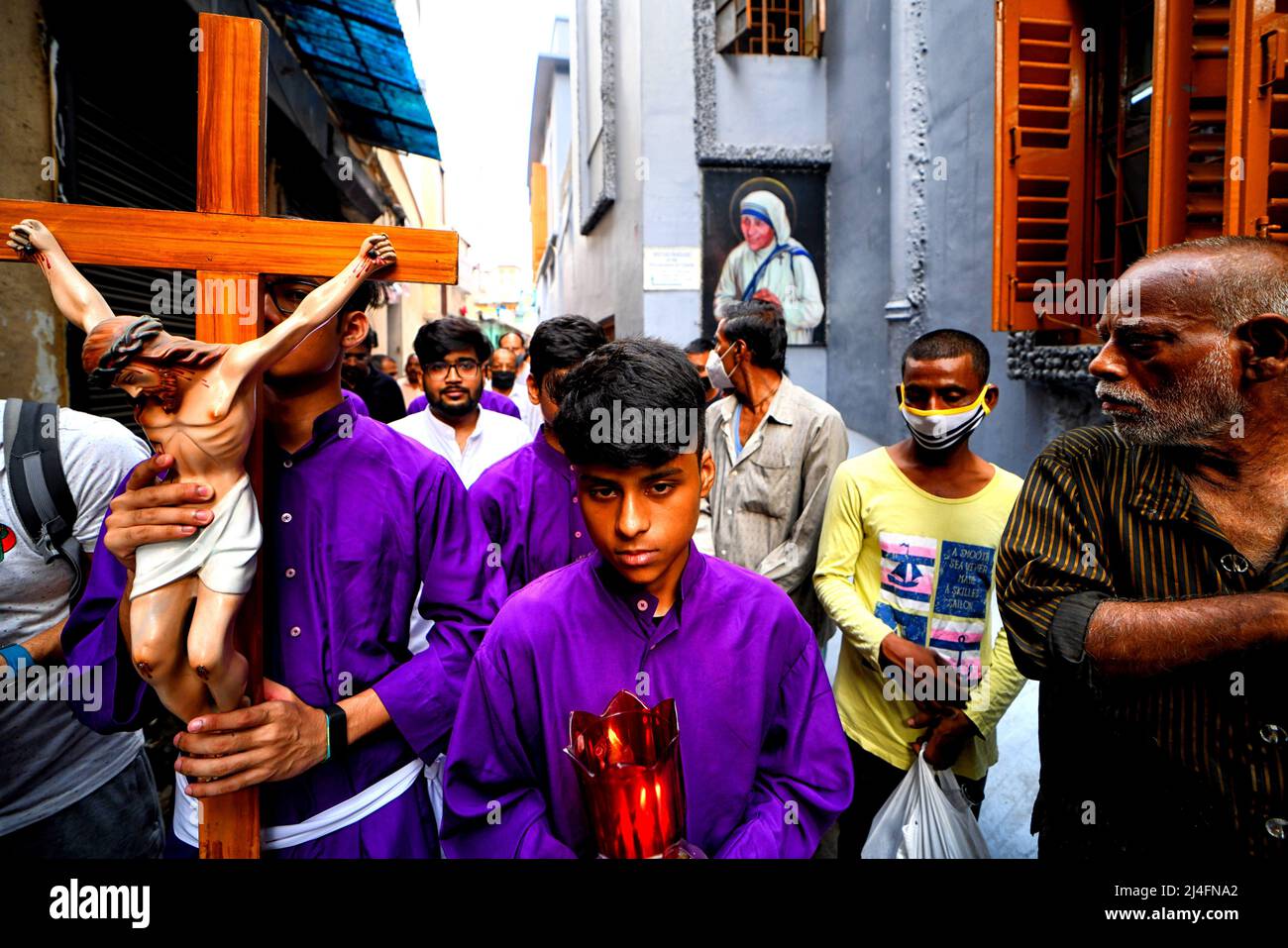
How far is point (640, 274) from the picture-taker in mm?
9742

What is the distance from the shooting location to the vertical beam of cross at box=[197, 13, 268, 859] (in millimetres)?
1378

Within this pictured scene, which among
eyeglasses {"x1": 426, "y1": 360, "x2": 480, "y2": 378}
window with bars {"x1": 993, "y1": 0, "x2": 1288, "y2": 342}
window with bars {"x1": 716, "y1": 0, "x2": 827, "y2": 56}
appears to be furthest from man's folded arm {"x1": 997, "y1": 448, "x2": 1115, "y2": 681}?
window with bars {"x1": 716, "y1": 0, "x2": 827, "y2": 56}

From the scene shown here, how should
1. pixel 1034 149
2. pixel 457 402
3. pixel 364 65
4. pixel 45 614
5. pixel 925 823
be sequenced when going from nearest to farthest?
1. pixel 45 614
2. pixel 925 823
3. pixel 457 402
4. pixel 1034 149
5. pixel 364 65

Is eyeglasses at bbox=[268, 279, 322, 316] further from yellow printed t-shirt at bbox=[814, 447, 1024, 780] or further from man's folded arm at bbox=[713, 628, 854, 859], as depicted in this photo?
yellow printed t-shirt at bbox=[814, 447, 1024, 780]

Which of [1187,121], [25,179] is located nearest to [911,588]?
[1187,121]

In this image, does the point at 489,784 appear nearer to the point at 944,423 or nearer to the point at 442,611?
the point at 442,611

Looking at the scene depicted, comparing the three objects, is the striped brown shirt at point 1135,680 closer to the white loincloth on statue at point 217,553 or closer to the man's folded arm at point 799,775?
the man's folded arm at point 799,775

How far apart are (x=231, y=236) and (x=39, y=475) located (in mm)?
808

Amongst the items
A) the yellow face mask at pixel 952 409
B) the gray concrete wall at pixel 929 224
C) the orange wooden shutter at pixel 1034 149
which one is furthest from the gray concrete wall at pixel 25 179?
the gray concrete wall at pixel 929 224

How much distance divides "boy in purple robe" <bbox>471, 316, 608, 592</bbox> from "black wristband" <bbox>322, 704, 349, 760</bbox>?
89 centimetres

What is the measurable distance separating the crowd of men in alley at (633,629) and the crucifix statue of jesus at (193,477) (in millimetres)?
51

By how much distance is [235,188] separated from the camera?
1.42 meters
